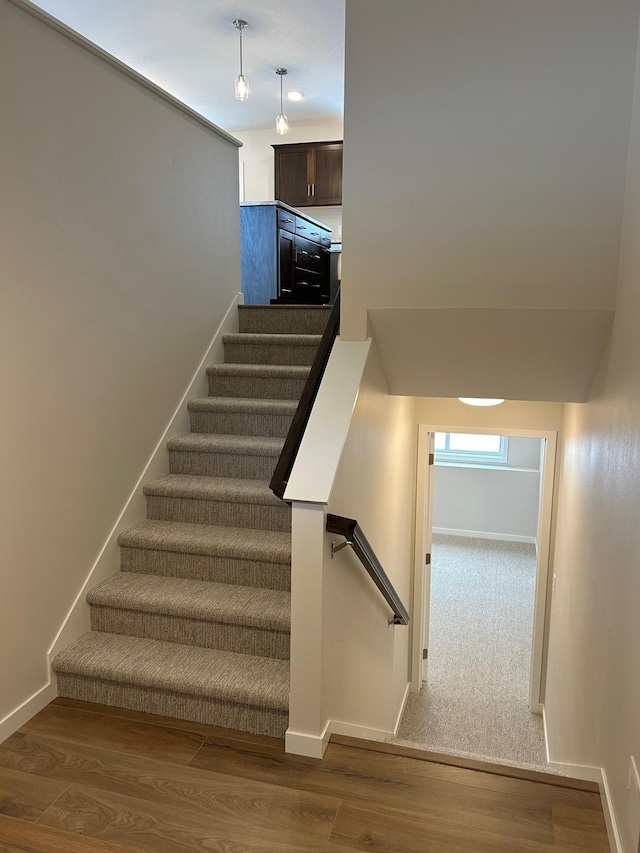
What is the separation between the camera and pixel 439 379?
9.81ft

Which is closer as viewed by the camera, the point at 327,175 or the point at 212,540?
the point at 212,540

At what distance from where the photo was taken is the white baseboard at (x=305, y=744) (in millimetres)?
2100

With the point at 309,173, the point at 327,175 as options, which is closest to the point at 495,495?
the point at 327,175

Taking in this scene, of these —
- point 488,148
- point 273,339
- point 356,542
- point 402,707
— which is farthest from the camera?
point 402,707

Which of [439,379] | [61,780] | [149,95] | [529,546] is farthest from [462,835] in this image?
[529,546]

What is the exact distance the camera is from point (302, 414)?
233cm

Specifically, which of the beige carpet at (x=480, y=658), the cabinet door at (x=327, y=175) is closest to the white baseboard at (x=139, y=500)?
the beige carpet at (x=480, y=658)

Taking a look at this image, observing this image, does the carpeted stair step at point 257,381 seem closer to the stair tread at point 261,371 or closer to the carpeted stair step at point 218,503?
the stair tread at point 261,371

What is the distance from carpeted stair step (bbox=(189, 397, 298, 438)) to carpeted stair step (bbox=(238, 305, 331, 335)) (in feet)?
2.28

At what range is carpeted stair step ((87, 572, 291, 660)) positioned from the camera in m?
2.44

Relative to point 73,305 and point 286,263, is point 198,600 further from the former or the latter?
point 286,263

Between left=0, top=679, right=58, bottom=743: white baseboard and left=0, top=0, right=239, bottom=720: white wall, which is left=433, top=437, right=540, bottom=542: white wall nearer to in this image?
left=0, top=0, right=239, bottom=720: white wall

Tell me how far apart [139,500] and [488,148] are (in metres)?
2.09

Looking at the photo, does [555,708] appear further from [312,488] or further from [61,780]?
[61,780]
